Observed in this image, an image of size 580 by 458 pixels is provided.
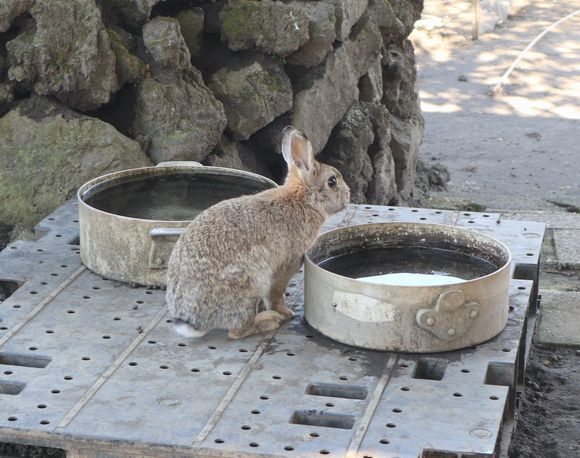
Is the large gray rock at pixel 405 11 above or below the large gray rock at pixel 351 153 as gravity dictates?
above

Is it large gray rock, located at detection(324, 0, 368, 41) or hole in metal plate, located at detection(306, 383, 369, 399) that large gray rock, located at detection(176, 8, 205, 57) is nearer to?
large gray rock, located at detection(324, 0, 368, 41)

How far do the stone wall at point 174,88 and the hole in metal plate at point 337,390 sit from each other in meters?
2.24

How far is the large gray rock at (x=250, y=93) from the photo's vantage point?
6.11 metres

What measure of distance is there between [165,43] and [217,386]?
2.51 meters

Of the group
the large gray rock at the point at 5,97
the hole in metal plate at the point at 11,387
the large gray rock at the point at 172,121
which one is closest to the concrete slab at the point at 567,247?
the large gray rock at the point at 172,121

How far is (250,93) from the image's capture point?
611 cm

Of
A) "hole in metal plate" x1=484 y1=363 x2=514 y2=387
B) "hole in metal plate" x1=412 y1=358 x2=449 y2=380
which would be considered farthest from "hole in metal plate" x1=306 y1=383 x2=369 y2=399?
"hole in metal plate" x1=484 y1=363 x2=514 y2=387

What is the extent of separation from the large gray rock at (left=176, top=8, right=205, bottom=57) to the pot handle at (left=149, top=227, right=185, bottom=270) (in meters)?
1.88

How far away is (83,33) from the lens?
5.49m

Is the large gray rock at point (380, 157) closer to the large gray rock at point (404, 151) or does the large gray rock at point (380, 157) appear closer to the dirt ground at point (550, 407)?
the large gray rock at point (404, 151)

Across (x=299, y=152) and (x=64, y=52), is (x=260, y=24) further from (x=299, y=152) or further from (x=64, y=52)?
(x=299, y=152)

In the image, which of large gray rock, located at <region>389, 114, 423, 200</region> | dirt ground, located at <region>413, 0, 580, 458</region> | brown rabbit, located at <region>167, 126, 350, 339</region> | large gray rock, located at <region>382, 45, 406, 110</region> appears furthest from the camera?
large gray rock, located at <region>382, 45, 406, 110</region>

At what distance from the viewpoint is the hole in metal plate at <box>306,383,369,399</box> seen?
12.1 ft

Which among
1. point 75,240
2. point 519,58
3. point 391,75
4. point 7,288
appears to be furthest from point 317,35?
point 519,58
